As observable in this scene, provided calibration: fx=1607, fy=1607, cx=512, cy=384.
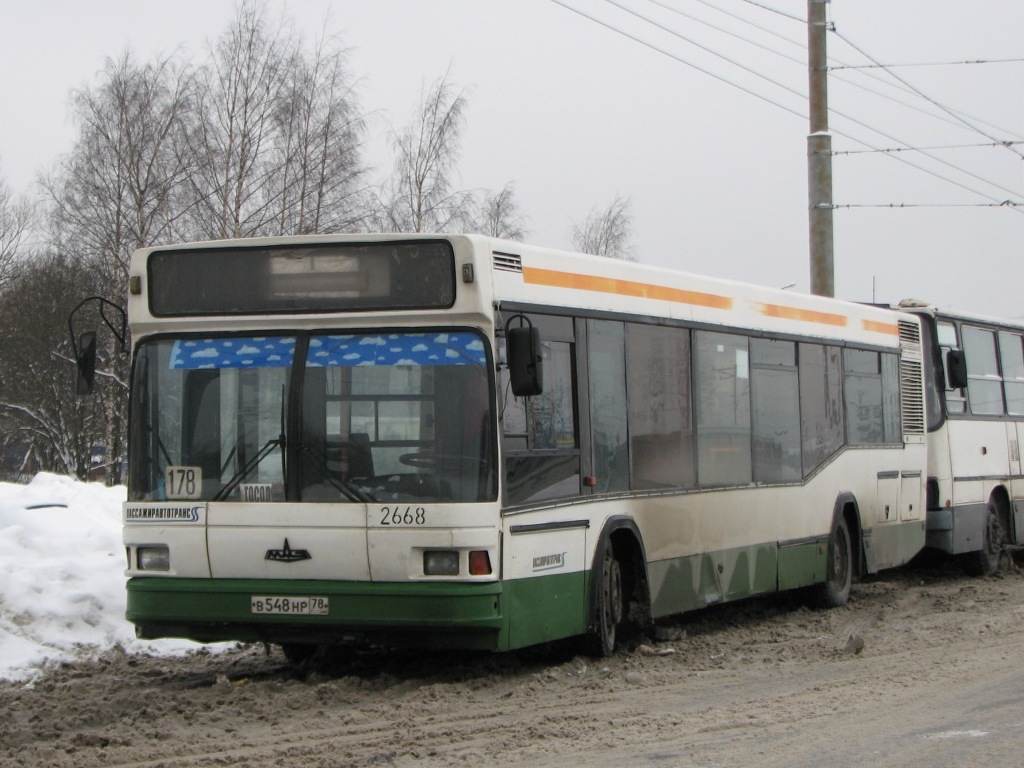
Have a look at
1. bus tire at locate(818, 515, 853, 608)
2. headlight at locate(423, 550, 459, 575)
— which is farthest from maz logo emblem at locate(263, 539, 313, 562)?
bus tire at locate(818, 515, 853, 608)

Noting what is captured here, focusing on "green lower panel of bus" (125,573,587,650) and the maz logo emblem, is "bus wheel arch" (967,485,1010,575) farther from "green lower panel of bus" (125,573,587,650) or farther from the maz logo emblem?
the maz logo emblem

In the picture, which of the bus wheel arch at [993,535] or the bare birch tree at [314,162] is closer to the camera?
the bus wheel arch at [993,535]

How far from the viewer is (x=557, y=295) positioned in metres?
10.2

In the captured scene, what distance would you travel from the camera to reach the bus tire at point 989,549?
18094mm

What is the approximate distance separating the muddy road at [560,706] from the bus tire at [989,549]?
19.2ft

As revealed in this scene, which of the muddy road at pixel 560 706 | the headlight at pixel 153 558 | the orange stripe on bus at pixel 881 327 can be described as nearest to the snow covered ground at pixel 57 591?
the muddy road at pixel 560 706

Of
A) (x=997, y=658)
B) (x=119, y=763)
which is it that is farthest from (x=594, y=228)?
(x=119, y=763)

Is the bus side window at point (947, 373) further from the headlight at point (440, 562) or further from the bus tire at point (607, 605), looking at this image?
the headlight at point (440, 562)

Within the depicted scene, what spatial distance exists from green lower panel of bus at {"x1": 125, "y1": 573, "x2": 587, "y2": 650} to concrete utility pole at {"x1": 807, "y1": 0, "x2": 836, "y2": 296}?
38.2 feet

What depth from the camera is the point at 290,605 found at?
30.4 ft

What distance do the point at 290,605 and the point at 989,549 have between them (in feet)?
36.6

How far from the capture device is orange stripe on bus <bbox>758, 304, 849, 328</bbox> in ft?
44.8

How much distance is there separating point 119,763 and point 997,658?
19.9 feet

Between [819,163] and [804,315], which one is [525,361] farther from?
[819,163]
